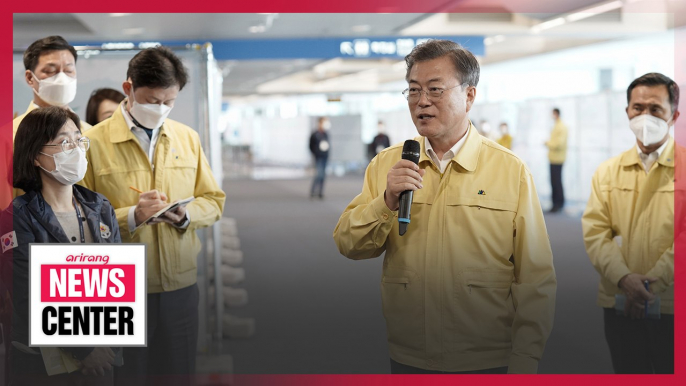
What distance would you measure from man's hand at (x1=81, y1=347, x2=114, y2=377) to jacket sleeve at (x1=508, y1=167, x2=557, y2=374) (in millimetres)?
1323

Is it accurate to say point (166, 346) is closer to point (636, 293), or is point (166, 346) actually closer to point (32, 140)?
point (32, 140)

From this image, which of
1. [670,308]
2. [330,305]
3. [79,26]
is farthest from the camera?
[79,26]

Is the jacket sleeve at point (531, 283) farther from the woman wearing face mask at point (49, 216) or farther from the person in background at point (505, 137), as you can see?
the person in background at point (505, 137)

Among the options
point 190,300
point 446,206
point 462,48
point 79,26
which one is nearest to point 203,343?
point 190,300

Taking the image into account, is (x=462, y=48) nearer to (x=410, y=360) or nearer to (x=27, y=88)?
(x=410, y=360)

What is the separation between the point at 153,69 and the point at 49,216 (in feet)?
2.05

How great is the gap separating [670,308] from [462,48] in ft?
4.35

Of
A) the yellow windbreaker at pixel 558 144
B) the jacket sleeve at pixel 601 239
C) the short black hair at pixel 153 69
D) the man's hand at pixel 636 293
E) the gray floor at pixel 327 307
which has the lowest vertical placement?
the gray floor at pixel 327 307

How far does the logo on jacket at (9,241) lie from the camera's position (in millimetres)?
2256

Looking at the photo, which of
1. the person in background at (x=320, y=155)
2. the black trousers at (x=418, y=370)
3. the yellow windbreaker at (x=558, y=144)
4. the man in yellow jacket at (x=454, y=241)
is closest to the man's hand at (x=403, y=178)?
the man in yellow jacket at (x=454, y=241)

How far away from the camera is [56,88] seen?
261 centimetres

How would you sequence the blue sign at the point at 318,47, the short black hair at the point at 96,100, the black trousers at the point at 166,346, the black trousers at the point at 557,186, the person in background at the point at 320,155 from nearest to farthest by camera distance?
the black trousers at the point at 166,346 → the short black hair at the point at 96,100 → the blue sign at the point at 318,47 → the black trousers at the point at 557,186 → the person in background at the point at 320,155

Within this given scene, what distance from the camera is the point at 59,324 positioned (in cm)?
245

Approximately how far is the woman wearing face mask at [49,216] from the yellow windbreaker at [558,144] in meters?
9.36
